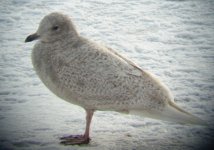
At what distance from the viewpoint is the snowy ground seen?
177 inches

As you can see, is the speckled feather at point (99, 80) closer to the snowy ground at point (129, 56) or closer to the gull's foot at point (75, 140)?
the gull's foot at point (75, 140)

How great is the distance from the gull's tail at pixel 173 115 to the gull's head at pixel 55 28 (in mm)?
983

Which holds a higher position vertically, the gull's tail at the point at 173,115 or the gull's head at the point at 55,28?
the gull's head at the point at 55,28

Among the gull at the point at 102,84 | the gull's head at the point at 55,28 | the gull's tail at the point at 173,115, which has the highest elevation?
the gull's head at the point at 55,28

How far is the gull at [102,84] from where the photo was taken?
13.5 feet

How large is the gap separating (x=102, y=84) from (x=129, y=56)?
7.28 feet

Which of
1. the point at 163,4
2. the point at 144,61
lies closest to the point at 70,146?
the point at 144,61

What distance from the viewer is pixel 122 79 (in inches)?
162

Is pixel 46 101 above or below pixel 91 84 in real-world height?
below

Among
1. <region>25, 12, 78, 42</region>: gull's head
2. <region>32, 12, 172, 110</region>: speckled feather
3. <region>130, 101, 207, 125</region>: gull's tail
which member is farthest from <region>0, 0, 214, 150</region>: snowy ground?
<region>25, 12, 78, 42</region>: gull's head

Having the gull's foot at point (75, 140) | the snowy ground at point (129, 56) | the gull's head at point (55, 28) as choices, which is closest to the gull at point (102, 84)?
the gull's foot at point (75, 140)

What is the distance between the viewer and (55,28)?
4.52m

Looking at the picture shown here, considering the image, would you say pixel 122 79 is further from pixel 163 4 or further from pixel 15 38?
pixel 163 4

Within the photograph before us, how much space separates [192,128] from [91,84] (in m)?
1.17
